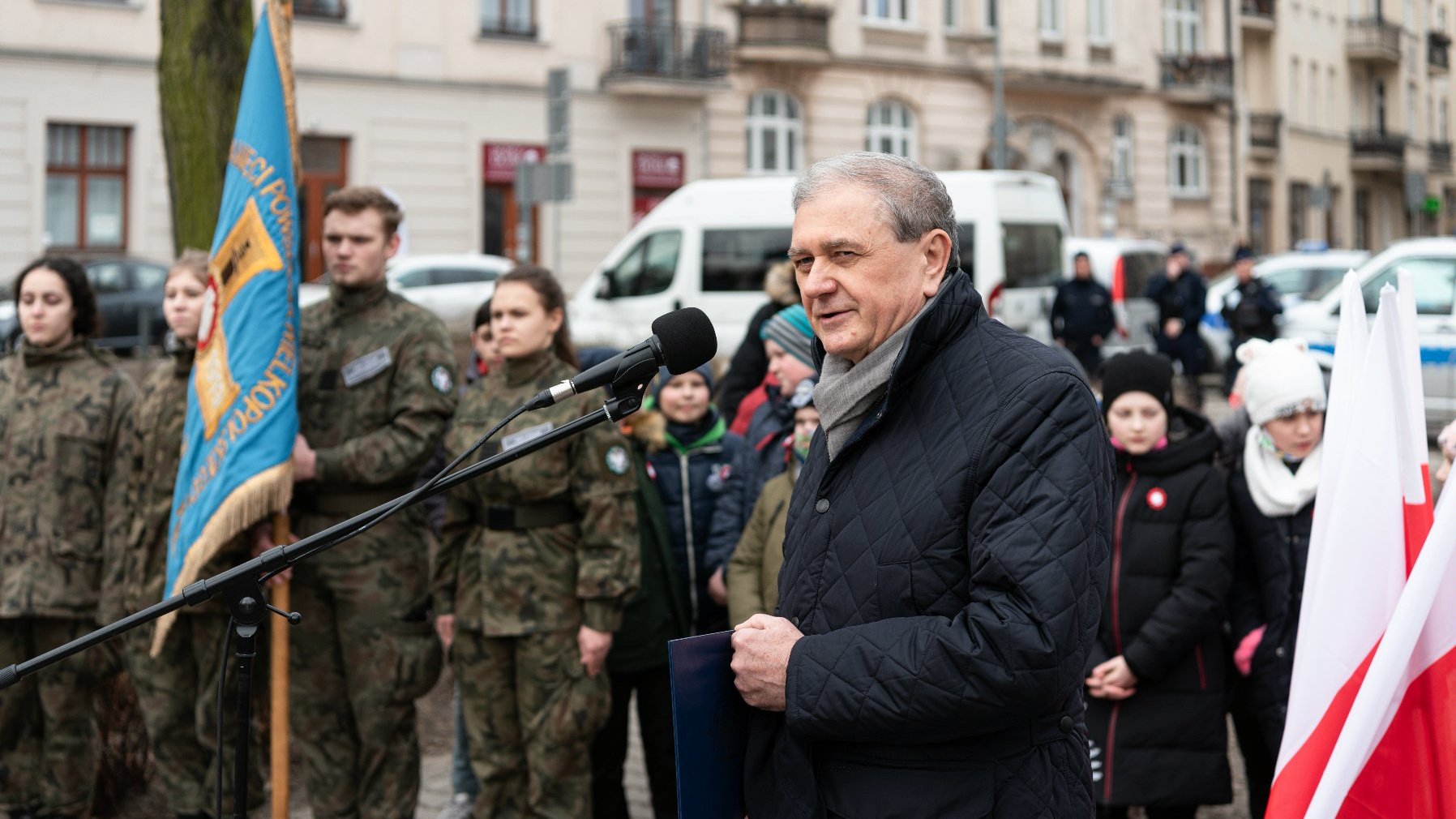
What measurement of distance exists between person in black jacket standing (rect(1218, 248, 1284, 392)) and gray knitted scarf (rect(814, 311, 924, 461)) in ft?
50.9

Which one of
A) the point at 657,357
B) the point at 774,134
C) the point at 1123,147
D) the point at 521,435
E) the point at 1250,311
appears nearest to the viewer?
the point at 657,357

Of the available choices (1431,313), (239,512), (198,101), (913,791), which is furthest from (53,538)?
(1431,313)

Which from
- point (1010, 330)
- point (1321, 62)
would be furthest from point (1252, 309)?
point (1321, 62)

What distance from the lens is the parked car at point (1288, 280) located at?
70.0 feet

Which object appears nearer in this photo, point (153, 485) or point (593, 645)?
point (593, 645)

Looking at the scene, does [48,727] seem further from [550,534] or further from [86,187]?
[86,187]

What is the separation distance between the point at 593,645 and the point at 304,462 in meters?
1.11

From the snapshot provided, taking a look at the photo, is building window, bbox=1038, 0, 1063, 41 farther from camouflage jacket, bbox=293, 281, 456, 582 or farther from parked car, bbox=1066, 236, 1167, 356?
camouflage jacket, bbox=293, 281, 456, 582

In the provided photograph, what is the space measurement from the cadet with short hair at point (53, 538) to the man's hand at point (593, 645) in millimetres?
1827

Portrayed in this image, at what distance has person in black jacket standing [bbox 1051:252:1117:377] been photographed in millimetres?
18266

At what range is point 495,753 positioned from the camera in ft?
17.1

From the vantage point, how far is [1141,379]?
16.5 ft

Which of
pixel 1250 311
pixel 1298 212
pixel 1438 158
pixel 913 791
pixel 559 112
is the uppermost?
pixel 1438 158

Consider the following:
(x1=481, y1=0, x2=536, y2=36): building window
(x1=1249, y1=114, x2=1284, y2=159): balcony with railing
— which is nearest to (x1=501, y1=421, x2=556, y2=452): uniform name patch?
(x1=481, y1=0, x2=536, y2=36): building window
